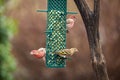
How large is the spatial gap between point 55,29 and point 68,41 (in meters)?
3.28

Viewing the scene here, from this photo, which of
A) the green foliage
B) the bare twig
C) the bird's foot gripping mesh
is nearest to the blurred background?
the bird's foot gripping mesh

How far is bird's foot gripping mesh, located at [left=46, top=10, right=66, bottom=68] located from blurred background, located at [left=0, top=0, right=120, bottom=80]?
3.03 meters

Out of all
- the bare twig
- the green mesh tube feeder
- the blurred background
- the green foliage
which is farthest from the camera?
the blurred background

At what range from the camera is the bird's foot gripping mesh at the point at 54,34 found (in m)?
6.59

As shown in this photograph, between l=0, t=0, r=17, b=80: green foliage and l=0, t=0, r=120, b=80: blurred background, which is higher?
l=0, t=0, r=17, b=80: green foliage

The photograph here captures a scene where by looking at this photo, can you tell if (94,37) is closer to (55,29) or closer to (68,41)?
(55,29)

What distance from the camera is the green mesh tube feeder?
259 inches

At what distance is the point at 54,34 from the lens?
661cm

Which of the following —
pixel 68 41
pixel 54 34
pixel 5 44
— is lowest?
pixel 68 41

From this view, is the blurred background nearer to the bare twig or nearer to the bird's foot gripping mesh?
the bird's foot gripping mesh

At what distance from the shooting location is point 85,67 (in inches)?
394

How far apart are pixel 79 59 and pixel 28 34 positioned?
98 centimetres

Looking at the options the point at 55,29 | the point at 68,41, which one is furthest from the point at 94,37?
the point at 68,41

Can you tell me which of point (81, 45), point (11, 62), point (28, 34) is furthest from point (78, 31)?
point (11, 62)
